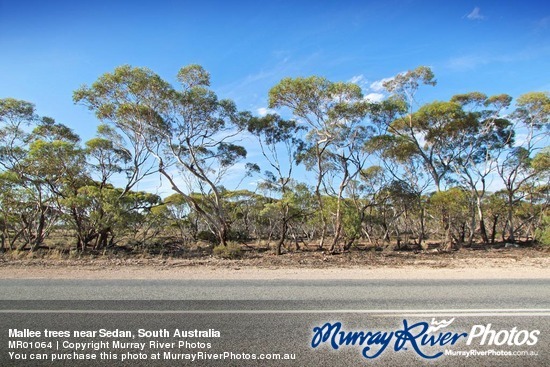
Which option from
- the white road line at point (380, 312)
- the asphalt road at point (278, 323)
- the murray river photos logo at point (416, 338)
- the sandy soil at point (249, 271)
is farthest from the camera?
the sandy soil at point (249, 271)

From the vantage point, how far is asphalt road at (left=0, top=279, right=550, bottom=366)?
310cm

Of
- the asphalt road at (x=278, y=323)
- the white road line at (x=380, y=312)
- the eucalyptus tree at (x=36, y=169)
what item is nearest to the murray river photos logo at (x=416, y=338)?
the asphalt road at (x=278, y=323)

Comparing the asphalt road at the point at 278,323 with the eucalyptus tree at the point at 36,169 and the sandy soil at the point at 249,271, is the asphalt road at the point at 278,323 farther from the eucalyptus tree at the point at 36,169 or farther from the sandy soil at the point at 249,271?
the eucalyptus tree at the point at 36,169

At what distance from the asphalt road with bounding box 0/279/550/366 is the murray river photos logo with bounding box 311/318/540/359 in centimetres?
1

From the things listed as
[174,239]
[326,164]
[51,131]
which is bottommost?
[174,239]

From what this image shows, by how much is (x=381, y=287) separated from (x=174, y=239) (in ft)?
80.8

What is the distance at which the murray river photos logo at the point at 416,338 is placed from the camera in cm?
336

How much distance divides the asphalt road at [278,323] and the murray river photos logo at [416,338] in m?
0.01

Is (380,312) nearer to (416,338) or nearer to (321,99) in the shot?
(416,338)

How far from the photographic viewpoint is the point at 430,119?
21.0 metres

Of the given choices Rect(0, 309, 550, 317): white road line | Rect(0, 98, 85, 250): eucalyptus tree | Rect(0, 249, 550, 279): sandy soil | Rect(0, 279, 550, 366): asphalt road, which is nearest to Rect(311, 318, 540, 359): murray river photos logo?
Rect(0, 279, 550, 366): asphalt road

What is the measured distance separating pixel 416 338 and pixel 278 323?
1702mm

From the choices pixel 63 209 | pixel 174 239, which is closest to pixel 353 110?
pixel 63 209

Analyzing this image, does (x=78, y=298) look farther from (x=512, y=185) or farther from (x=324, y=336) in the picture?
(x=512, y=185)
